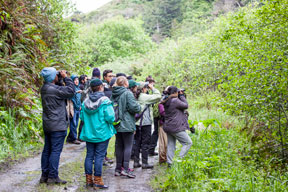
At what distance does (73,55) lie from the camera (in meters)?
13.4

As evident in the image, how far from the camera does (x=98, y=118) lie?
4.73 m

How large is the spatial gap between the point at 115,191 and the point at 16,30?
667cm

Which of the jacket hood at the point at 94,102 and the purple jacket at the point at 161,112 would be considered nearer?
the jacket hood at the point at 94,102

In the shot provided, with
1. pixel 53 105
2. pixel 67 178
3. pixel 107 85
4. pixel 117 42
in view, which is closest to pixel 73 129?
pixel 107 85

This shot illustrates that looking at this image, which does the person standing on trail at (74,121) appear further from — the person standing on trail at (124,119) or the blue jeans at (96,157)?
the blue jeans at (96,157)

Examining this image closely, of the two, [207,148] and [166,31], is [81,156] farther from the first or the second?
[166,31]

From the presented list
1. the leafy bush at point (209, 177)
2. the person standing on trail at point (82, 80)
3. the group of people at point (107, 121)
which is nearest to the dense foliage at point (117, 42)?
the person standing on trail at point (82, 80)

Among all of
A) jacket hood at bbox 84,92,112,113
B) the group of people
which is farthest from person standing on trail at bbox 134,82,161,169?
jacket hood at bbox 84,92,112,113

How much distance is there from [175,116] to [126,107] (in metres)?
1.14

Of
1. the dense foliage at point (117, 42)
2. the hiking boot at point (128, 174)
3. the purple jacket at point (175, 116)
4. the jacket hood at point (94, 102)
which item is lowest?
the hiking boot at point (128, 174)

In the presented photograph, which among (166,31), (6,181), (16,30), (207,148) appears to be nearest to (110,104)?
(6,181)

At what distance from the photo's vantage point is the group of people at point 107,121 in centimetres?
470

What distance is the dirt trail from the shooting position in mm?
4648

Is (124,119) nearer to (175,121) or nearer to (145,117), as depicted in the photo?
(145,117)
